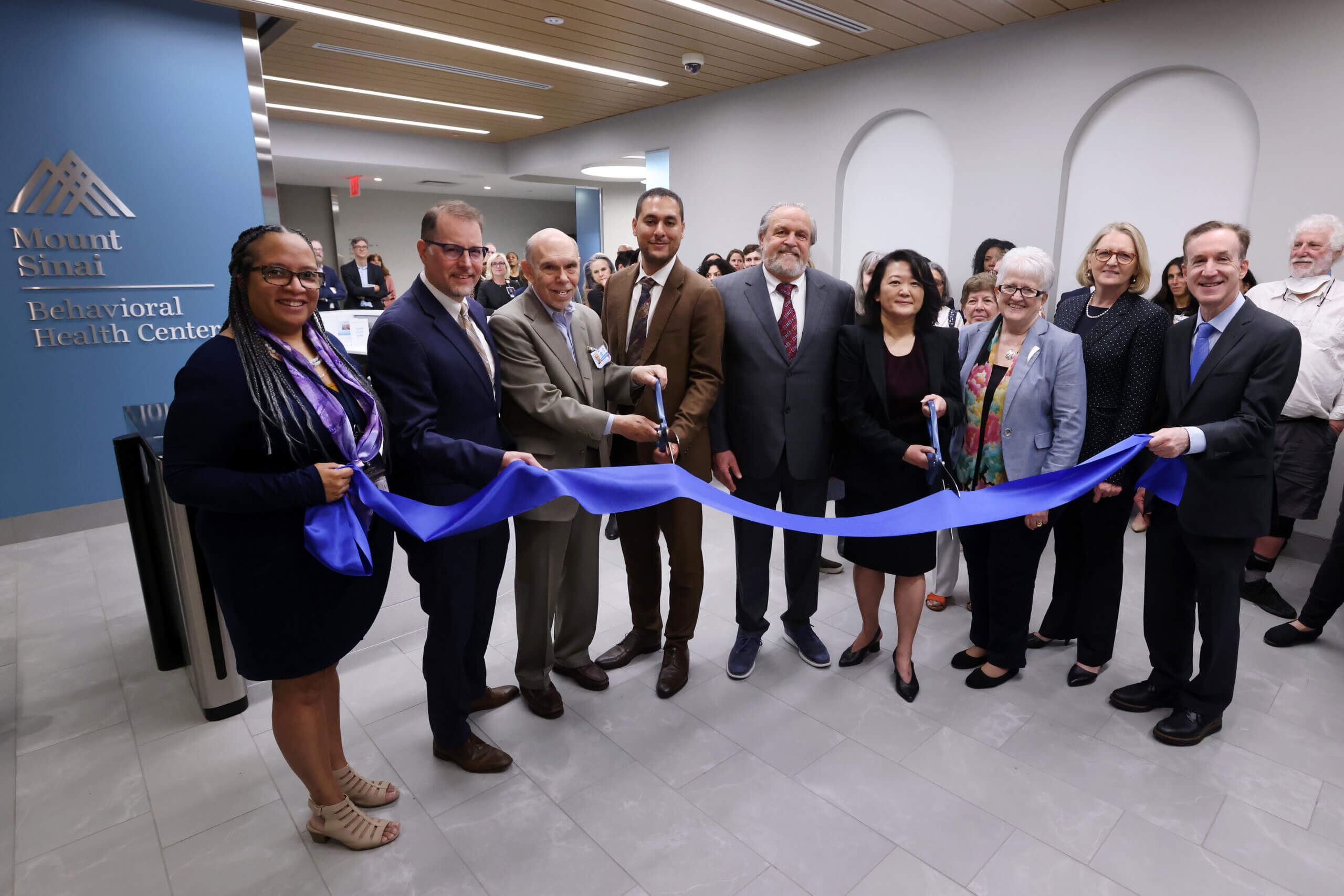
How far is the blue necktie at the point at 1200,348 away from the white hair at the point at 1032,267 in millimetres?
→ 483

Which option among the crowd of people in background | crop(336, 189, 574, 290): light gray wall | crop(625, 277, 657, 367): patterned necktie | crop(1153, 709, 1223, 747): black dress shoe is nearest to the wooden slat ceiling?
the crowd of people in background

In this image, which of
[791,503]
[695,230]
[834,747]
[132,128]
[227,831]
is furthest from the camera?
[695,230]

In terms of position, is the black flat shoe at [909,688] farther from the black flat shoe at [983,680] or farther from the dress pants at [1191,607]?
the dress pants at [1191,607]

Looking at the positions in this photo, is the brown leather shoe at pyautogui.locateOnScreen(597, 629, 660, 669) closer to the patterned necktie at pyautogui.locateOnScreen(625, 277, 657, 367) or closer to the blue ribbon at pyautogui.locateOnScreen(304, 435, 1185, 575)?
the blue ribbon at pyautogui.locateOnScreen(304, 435, 1185, 575)

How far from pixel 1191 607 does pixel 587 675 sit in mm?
2214

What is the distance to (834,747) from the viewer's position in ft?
8.23

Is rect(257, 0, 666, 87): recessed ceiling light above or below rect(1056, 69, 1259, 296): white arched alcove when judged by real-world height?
above

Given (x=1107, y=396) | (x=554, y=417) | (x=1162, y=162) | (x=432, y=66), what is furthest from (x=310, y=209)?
(x=1107, y=396)

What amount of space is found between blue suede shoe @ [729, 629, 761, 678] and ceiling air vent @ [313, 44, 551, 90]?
19.3 feet

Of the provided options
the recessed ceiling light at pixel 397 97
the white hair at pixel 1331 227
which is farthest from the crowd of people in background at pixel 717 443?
the recessed ceiling light at pixel 397 97

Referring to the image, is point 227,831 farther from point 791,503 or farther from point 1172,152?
point 1172,152

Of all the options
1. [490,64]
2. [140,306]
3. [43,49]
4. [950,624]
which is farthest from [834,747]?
[490,64]

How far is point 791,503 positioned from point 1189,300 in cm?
303

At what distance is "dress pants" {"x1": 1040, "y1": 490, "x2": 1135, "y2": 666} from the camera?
9.10 ft
